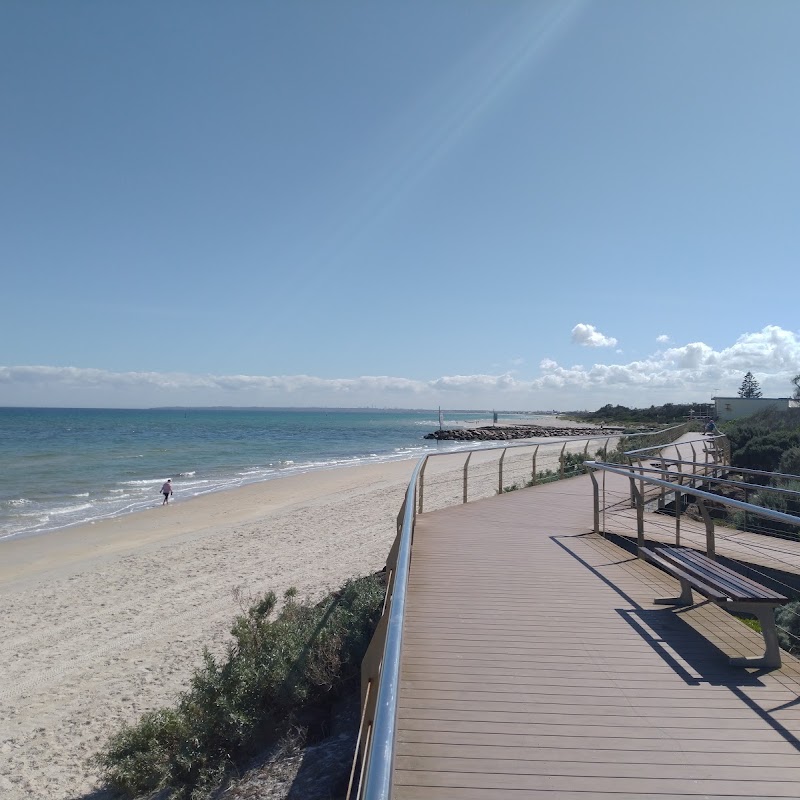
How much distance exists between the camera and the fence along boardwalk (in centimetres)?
280

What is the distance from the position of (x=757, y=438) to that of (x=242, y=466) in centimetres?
2487

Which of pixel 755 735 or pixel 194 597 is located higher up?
pixel 755 735

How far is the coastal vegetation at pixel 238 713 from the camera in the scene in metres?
4.81

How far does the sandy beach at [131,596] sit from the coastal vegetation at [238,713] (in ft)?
2.62

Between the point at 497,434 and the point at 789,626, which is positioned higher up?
the point at 789,626

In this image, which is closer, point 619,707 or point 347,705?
point 619,707

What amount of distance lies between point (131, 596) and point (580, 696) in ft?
30.4

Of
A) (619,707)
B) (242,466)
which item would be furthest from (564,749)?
(242,466)

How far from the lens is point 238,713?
4973mm

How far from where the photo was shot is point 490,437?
225 feet

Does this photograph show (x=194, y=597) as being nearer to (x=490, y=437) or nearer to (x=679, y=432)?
(x=679, y=432)

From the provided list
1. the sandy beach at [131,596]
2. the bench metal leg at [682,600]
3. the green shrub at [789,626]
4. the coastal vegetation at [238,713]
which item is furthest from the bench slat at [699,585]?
the sandy beach at [131,596]

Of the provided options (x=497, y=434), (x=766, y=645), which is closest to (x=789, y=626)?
(x=766, y=645)

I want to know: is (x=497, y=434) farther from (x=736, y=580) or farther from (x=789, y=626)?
(x=736, y=580)
